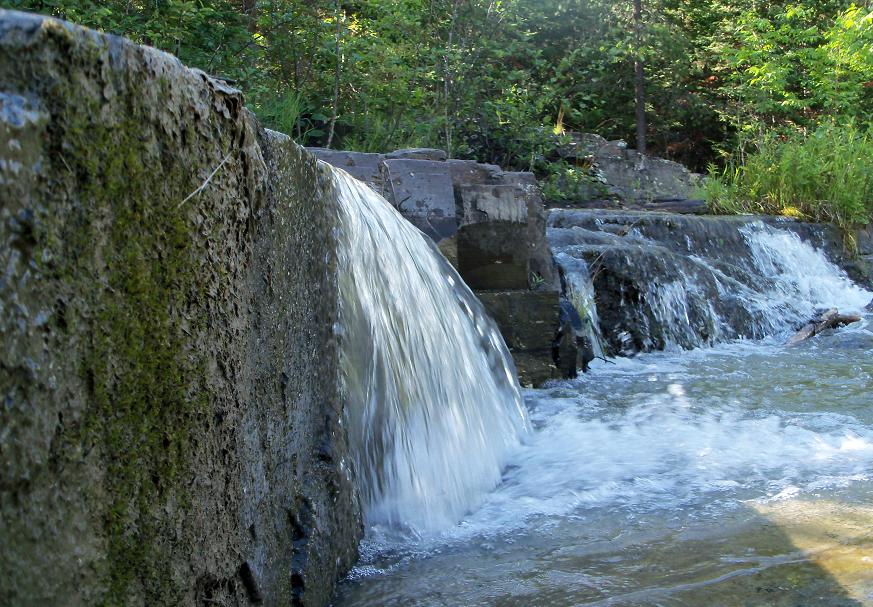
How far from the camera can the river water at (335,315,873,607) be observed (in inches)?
80.0

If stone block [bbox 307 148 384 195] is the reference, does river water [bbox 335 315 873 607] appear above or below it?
below

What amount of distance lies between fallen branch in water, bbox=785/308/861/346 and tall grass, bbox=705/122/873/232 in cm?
301

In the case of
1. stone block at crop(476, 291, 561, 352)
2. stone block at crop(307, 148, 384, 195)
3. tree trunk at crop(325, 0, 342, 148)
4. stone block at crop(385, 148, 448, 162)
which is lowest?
stone block at crop(476, 291, 561, 352)

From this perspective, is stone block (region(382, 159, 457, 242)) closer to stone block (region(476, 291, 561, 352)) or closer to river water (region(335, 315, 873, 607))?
stone block (region(476, 291, 561, 352))

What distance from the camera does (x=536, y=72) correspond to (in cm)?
1423

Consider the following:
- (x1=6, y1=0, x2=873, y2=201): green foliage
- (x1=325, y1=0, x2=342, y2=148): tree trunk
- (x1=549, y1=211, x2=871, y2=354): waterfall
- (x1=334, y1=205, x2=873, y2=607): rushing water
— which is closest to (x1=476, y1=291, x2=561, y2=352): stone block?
(x1=334, y1=205, x2=873, y2=607): rushing water

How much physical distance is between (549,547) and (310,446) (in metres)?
0.75

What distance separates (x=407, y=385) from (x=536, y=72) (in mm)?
12241

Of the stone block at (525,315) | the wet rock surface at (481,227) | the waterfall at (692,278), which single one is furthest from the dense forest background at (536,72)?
the stone block at (525,315)

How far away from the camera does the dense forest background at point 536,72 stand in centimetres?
700

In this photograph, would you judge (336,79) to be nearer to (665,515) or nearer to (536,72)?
(665,515)

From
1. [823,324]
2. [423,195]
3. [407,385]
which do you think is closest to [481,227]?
[423,195]

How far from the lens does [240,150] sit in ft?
5.13

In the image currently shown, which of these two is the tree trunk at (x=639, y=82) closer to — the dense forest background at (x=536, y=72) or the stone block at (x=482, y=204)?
the dense forest background at (x=536, y=72)
